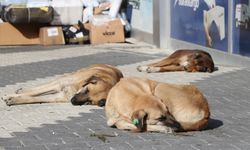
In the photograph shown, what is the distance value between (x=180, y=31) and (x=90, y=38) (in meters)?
2.57

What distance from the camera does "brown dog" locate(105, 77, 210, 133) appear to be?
6.53m

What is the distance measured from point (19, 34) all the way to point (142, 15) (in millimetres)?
2959

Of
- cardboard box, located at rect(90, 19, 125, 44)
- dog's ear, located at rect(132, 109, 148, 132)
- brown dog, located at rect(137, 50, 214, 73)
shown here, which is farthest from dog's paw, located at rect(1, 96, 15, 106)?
cardboard box, located at rect(90, 19, 125, 44)

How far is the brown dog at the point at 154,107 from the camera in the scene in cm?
653

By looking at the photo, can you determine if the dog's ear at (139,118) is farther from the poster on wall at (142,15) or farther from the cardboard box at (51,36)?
the cardboard box at (51,36)

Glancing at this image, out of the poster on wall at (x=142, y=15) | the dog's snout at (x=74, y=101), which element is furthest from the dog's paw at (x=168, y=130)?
the poster on wall at (x=142, y=15)

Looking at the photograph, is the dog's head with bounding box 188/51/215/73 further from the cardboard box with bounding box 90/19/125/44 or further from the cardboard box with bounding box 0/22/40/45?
the cardboard box with bounding box 0/22/40/45

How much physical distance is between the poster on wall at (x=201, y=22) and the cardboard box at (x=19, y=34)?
11.6ft

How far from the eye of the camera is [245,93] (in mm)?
9375

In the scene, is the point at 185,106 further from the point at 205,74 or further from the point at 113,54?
the point at 113,54

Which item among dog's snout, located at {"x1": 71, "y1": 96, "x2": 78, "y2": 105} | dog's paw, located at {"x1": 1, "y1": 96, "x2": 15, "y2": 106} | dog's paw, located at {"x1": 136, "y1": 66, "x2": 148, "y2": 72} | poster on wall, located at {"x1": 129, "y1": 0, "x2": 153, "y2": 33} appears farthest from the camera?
poster on wall, located at {"x1": 129, "y1": 0, "x2": 153, "y2": 33}

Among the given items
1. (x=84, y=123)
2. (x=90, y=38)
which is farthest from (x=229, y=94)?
(x=90, y=38)

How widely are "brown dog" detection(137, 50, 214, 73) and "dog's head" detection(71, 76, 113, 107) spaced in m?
3.15

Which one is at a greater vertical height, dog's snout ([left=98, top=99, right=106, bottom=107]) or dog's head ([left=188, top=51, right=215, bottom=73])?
dog's snout ([left=98, top=99, right=106, bottom=107])
